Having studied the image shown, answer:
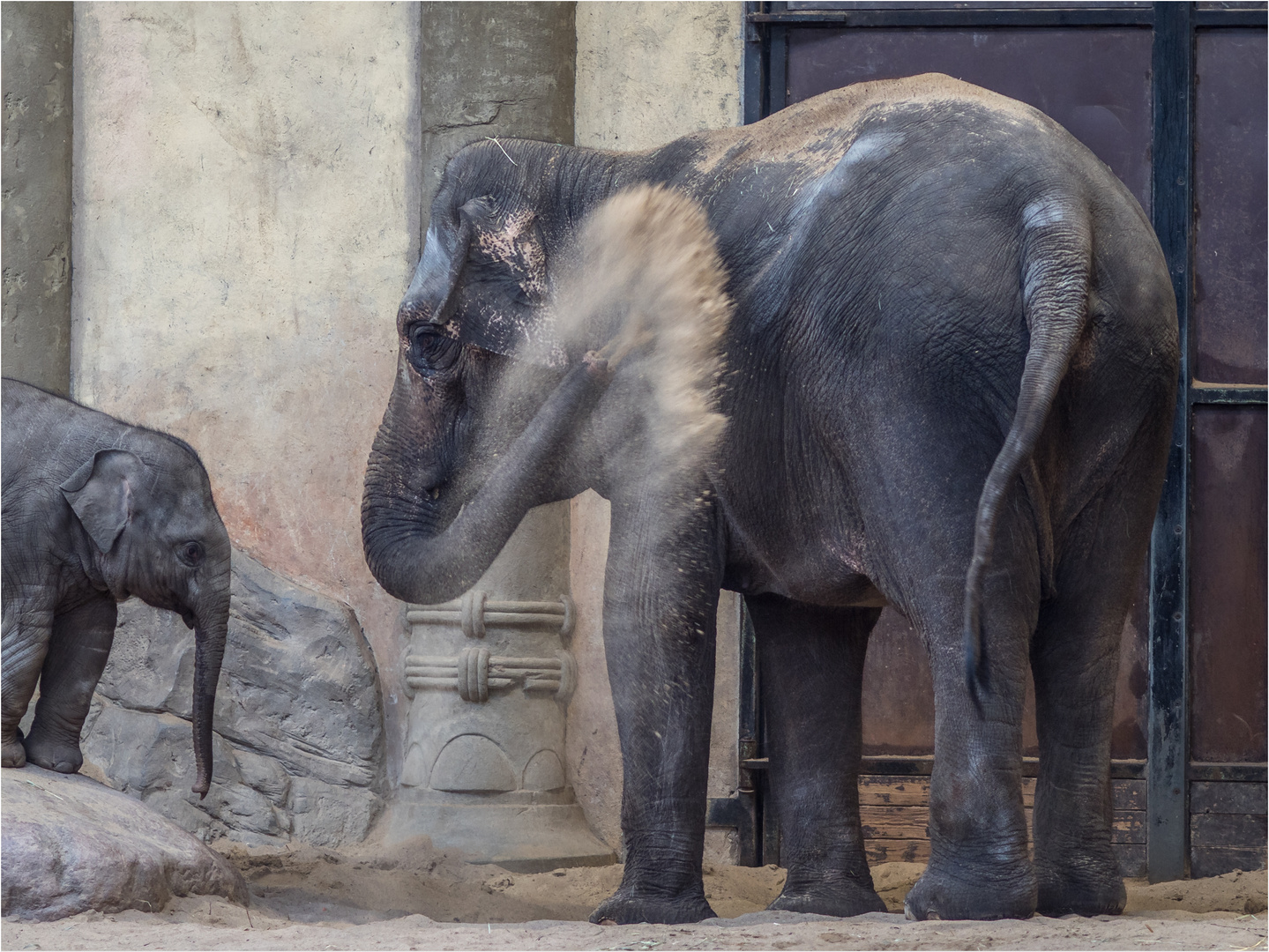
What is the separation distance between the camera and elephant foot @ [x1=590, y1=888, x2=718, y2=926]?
3654 millimetres

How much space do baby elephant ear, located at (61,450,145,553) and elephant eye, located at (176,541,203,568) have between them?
0.17 metres

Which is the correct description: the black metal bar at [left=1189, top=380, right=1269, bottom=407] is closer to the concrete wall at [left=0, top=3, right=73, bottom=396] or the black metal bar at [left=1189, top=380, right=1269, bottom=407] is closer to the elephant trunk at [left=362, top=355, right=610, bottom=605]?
the elephant trunk at [left=362, top=355, right=610, bottom=605]

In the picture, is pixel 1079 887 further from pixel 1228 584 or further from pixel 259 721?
pixel 259 721

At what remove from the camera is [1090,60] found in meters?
5.35

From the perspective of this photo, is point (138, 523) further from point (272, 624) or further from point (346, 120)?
point (346, 120)

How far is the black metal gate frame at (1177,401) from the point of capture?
520cm

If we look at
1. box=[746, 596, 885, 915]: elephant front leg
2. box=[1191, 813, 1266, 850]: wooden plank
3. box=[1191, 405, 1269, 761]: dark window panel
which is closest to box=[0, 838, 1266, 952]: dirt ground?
box=[1191, 813, 1266, 850]: wooden plank

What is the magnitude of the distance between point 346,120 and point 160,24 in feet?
2.59

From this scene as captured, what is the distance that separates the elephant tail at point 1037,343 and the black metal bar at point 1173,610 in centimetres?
217

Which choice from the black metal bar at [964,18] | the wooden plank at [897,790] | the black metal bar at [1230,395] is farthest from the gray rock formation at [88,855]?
the black metal bar at [1230,395]

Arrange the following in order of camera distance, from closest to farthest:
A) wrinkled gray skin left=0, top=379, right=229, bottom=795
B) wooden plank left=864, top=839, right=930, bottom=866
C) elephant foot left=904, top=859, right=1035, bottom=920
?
elephant foot left=904, top=859, right=1035, bottom=920 < wrinkled gray skin left=0, top=379, right=229, bottom=795 < wooden plank left=864, top=839, right=930, bottom=866

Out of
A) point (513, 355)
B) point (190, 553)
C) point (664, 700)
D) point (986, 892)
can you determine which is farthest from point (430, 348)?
point (986, 892)

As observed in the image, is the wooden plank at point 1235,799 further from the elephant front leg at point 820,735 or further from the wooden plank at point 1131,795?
the elephant front leg at point 820,735

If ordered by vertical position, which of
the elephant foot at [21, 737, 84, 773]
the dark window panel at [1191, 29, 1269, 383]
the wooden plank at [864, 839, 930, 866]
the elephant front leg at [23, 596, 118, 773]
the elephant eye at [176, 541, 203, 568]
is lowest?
the wooden plank at [864, 839, 930, 866]
